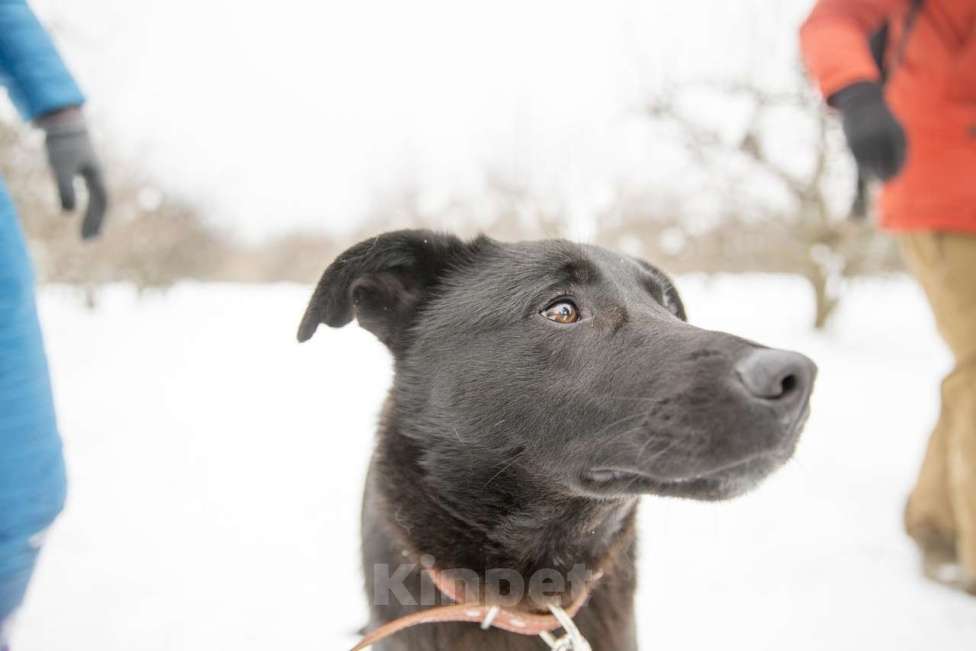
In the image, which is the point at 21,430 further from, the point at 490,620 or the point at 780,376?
the point at 780,376

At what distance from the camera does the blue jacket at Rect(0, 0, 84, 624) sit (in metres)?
1.28

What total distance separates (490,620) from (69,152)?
1712 millimetres

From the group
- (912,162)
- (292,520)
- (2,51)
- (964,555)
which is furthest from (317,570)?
(912,162)

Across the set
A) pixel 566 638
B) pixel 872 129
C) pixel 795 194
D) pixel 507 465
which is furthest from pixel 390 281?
pixel 795 194

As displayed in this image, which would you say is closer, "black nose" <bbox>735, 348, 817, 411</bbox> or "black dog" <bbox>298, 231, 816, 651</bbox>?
"black nose" <bbox>735, 348, 817, 411</bbox>

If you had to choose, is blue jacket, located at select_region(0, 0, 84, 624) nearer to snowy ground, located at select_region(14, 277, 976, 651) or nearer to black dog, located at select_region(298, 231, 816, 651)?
black dog, located at select_region(298, 231, 816, 651)

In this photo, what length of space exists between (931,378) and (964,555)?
5512 millimetres

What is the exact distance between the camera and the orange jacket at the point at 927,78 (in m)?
2.09

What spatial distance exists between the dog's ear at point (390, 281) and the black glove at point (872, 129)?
4.41 feet

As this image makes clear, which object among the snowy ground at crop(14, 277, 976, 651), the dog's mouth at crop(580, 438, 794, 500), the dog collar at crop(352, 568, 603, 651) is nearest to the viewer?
the dog's mouth at crop(580, 438, 794, 500)

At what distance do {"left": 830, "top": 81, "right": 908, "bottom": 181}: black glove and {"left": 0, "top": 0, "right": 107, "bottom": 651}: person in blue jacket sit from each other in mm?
2352

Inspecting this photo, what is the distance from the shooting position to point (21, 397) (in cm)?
130

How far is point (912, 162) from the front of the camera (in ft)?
7.39

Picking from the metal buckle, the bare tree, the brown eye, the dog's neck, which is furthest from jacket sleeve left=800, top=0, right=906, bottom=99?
the bare tree
